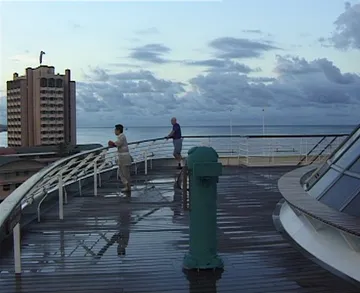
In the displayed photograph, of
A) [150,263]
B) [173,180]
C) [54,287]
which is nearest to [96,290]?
[54,287]

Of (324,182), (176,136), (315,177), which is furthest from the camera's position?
(176,136)

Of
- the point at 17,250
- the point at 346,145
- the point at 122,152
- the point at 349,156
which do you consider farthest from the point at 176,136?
the point at 17,250

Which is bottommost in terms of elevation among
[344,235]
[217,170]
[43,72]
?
[344,235]

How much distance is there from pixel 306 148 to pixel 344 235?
12143 millimetres

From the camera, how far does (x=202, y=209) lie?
4785 mm

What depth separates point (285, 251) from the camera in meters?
5.60

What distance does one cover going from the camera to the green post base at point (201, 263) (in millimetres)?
4820

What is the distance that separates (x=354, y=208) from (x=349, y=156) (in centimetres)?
120

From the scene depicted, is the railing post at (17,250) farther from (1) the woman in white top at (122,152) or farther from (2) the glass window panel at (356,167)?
(1) the woman in white top at (122,152)

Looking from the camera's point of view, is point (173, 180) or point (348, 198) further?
point (173, 180)

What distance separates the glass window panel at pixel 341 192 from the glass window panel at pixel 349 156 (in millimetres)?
243

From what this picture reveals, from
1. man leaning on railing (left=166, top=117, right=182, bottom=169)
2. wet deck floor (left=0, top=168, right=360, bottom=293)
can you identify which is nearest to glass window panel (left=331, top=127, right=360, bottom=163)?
wet deck floor (left=0, top=168, right=360, bottom=293)

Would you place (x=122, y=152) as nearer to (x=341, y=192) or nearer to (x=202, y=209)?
(x=341, y=192)

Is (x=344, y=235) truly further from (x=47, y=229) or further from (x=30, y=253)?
(x=47, y=229)
